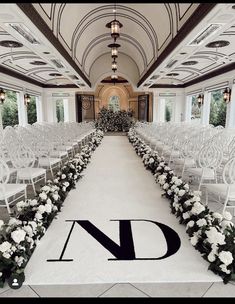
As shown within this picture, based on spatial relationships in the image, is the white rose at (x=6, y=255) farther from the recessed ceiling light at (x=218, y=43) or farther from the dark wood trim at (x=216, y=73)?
the dark wood trim at (x=216, y=73)

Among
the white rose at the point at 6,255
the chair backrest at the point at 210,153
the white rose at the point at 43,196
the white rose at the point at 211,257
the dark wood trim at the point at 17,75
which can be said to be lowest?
the white rose at the point at 211,257

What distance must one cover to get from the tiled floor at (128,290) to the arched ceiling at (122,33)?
3.90 m

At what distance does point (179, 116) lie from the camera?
19.6m

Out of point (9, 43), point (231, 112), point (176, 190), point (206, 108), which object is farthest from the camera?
point (206, 108)

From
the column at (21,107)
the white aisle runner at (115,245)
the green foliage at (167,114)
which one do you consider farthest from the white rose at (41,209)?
the green foliage at (167,114)

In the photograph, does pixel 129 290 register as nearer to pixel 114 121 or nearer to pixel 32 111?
pixel 114 121

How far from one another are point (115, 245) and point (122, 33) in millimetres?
13053

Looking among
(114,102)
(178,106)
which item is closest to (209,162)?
(178,106)

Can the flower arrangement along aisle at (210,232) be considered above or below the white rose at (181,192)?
below

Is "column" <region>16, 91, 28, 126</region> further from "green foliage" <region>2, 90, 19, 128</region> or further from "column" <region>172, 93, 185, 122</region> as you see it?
"column" <region>172, 93, 185, 122</region>

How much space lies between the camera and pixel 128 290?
2.16 meters

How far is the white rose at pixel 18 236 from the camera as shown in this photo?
233 cm

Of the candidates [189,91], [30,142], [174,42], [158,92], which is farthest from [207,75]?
[30,142]

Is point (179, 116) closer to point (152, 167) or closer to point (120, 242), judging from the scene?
point (152, 167)
